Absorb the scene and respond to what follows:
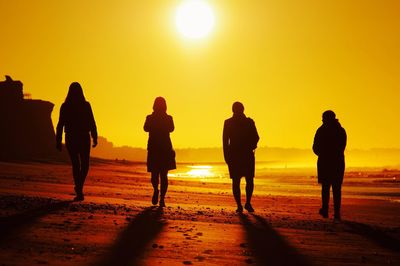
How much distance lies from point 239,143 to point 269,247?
524 cm

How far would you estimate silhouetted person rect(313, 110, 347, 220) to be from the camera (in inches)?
454

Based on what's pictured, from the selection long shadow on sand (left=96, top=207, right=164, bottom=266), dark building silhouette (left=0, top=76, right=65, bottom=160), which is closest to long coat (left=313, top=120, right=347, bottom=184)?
long shadow on sand (left=96, top=207, right=164, bottom=266)

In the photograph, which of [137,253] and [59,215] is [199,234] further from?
[59,215]

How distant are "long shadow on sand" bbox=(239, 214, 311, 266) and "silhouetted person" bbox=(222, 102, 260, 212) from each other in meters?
2.59

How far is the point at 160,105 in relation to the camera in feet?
39.4

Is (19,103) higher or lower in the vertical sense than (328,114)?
higher

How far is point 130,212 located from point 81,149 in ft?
6.70

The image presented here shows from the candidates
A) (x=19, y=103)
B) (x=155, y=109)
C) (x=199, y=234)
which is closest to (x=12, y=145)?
(x=19, y=103)

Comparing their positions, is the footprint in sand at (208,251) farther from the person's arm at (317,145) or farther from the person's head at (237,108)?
the person's arm at (317,145)

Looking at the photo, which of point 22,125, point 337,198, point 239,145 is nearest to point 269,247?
point 337,198

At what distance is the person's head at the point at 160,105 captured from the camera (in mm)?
11984

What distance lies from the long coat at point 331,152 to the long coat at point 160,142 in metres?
3.22

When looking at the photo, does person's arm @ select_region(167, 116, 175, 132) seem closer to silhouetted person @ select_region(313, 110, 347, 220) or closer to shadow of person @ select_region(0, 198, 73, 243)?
shadow of person @ select_region(0, 198, 73, 243)

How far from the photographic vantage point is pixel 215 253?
247 inches
